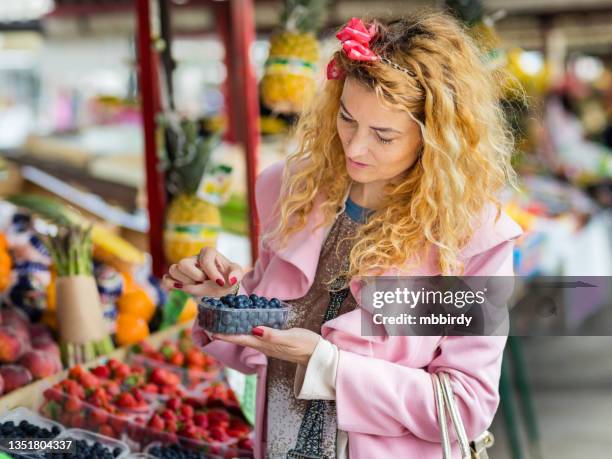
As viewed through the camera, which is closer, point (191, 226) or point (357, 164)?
point (357, 164)

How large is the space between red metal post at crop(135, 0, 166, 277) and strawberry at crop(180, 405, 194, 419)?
2.94ft

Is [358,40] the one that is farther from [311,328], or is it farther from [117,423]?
[117,423]

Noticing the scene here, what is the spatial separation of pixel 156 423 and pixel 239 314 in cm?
88

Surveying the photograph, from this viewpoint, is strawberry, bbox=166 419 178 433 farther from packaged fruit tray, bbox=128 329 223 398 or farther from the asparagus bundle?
the asparagus bundle

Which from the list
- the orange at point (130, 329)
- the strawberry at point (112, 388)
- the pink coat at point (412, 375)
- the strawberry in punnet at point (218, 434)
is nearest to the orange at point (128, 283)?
the orange at point (130, 329)

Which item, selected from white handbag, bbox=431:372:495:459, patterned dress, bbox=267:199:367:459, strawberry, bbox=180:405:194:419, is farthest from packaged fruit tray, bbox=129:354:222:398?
white handbag, bbox=431:372:495:459

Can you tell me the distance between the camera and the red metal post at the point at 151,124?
3.12 metres

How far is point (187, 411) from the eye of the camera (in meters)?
2.33

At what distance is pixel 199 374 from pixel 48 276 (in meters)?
0.66

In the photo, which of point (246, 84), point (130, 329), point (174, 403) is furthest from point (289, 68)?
point (174, 403)

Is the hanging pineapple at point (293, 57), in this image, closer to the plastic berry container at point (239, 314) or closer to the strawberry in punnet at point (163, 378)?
the strawberry in punnet at point (163, 378)

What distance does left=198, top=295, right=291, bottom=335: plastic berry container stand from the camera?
1.47m

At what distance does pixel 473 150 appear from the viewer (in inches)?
62.9

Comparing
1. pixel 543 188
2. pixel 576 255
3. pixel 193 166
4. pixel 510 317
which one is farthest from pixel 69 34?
pixel 510 317
